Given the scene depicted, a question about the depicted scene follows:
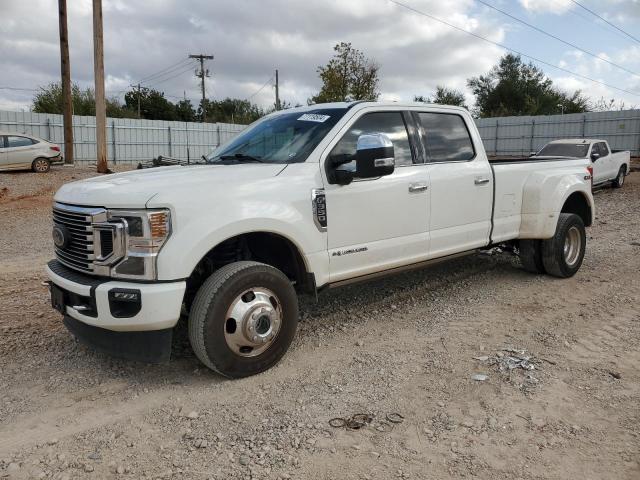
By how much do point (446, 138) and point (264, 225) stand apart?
93.6 inches

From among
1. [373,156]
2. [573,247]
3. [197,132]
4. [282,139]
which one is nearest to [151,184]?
[282,139]

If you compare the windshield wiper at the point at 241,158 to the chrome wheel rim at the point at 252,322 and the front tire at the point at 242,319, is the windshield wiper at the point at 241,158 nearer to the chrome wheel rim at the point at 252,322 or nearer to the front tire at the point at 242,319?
the front tire at the point at 242,319

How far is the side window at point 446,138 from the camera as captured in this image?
5012 millimetres

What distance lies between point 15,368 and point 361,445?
261 centimetres

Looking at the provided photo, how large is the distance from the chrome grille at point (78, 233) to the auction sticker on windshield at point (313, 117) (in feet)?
6.20

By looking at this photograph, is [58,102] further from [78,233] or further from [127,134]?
[78,233]

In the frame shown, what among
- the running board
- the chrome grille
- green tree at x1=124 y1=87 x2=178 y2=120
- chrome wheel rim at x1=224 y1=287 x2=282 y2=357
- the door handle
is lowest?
chrome wheel rim at x1=224 y1=287 x2=282 y2=357

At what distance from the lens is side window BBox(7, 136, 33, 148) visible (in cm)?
1764

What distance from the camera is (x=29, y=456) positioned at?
285cm

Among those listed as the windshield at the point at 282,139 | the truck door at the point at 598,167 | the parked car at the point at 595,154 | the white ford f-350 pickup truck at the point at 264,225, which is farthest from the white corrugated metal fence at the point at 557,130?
the windshield at the point at 282,139

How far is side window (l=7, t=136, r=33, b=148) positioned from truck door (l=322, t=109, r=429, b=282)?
1683cm

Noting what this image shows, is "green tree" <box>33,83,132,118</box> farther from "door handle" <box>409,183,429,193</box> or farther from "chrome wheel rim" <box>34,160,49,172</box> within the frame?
"door handle" <box>409,183,429,193</box>

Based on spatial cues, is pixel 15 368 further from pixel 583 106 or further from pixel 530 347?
pixel 583 106

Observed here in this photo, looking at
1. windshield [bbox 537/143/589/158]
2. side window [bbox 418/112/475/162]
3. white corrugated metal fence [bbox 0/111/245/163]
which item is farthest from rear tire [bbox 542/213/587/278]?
white corrugated metal fence [bbox 0/111/245/163]
